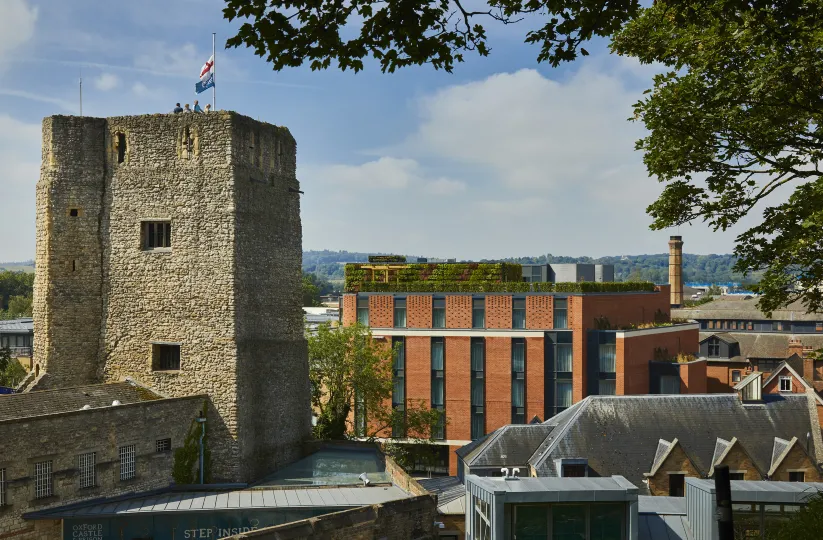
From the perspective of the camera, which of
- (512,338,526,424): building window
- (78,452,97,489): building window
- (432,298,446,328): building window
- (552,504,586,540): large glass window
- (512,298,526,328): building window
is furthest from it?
(432,298,446,328): building window

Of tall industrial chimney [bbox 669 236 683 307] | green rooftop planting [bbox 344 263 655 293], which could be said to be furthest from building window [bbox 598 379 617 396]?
tall industrial chimney [bbox 669 236 683 307]

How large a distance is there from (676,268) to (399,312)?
53.3 metres

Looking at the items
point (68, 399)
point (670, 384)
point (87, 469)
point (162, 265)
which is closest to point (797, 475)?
point (670, 384)

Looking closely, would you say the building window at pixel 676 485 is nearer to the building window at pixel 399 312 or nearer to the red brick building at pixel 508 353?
the red brick building at pixel 508 353

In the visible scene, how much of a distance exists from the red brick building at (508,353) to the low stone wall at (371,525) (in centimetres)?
2516

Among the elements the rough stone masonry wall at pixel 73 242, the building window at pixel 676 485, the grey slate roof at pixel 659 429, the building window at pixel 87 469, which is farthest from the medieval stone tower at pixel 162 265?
the building window at pixel 676 485

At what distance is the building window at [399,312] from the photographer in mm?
53438

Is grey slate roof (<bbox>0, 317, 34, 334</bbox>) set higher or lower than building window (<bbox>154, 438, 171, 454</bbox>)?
higher

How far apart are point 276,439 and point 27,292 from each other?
11751 centimetres

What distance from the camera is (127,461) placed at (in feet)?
79.8

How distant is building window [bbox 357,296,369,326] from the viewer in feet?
178

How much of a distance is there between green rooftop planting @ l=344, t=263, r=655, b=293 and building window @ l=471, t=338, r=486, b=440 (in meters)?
3.42

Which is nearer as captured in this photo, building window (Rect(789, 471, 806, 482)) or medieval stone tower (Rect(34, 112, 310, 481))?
medieval stone tower (Rect(34, 112, 310, 481))

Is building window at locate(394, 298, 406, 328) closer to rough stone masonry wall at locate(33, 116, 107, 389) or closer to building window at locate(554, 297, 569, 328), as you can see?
building window at locate(554, 297, 569, 328)
